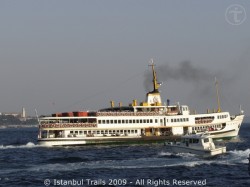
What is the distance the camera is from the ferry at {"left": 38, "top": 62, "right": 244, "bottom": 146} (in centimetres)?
7750

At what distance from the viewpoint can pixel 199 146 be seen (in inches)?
2314

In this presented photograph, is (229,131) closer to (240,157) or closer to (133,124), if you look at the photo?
(133,124)

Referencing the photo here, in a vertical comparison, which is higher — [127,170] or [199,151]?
[199,151]

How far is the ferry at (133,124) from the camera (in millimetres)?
77500

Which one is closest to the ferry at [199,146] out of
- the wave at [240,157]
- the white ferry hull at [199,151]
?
the white ferry hull at [199,151]

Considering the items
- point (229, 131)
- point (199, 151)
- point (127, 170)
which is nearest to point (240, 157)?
point (199, 151)

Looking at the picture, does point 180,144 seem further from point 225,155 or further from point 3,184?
point 3,184

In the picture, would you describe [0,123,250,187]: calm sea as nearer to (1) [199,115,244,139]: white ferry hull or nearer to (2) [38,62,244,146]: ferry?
(2) [38,62,244,146]: ferry

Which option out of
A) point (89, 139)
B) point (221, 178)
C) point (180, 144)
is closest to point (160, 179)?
point (221, 178)

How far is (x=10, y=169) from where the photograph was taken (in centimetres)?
4972

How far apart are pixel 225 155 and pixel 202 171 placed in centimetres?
1362

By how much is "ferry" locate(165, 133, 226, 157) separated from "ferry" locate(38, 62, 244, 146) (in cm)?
1964

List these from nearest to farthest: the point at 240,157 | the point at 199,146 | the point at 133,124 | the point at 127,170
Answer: the point at 127,170, the point at 240,157, the point at 199,146, the point at 133,124

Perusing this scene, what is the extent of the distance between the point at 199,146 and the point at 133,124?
2405 centimetres
